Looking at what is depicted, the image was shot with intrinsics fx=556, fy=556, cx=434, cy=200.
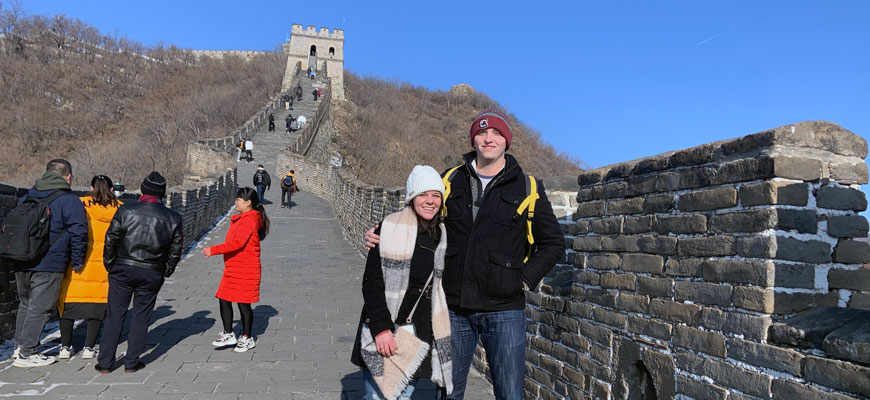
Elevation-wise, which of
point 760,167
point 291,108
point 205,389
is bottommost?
point 205,389

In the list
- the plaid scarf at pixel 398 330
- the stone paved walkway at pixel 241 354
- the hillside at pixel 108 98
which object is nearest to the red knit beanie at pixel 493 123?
the plaid scarf at pixel 398 330

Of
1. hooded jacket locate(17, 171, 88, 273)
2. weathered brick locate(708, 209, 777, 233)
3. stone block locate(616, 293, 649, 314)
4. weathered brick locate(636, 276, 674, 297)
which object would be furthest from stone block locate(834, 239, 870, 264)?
hooded jacket locate(17, 171, 88, 273)

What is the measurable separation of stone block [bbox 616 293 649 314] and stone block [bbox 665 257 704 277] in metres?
0.25

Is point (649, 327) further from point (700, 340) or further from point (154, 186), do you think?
point (154, 186)

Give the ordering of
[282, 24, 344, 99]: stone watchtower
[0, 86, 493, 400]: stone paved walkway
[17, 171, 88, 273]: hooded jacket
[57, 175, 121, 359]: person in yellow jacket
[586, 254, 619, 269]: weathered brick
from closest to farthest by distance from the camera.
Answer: [586, 254, 619, 269]: weathered brick < [0, 86, 493, 400]: stone paved walkway < [17, 171, 88, 273]: hooded jacket < [57, 175, 121, 359]: person in yellow jacket < [282, 24, 344, 99]: stone watchtower

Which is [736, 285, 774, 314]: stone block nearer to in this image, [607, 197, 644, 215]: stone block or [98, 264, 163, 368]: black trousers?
[607, 197, 644, 215]: stone block

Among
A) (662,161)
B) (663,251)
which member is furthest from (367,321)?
(662,161)

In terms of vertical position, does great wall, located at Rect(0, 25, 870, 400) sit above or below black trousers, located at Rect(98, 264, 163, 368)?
above

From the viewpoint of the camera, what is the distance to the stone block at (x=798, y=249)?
7.70ft

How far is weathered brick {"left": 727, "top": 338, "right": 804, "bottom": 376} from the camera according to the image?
7.22ft

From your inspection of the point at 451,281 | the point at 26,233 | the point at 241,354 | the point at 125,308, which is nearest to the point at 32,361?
the point at 125,308

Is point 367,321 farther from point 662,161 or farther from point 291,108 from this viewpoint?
point 291,108

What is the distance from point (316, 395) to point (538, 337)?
1868 mm

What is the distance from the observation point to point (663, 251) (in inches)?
120
